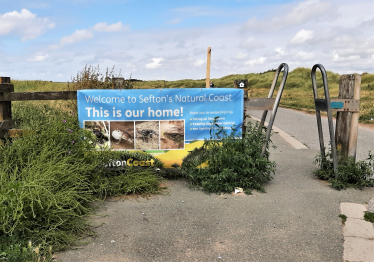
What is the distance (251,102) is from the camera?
6.07 metres

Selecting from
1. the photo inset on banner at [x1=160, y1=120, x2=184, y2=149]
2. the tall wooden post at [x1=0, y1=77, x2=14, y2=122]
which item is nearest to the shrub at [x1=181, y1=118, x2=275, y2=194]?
the photo inset on banner at [x1=160, y1=120, x2=184, y2=149]

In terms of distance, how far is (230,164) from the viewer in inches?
218

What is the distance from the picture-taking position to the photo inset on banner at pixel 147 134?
600 centimetres

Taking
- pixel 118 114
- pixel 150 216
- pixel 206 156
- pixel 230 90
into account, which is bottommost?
pixel 150 216

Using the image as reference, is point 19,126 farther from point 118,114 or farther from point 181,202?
point 181,202

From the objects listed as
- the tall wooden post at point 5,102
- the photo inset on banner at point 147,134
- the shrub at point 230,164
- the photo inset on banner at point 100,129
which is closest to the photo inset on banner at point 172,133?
the photo inset on banner at point 147,134

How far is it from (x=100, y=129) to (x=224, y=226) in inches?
117

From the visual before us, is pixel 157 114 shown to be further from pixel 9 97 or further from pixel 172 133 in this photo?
pixel 9 97

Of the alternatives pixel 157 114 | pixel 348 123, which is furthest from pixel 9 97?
pixel 348 123

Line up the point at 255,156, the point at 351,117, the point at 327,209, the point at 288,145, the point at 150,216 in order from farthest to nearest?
the point at 288,145
the point at 351,117
the point at 255,156
the point at 327,209
the point at 150,216

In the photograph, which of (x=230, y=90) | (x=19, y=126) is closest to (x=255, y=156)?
(x=230, y=90)

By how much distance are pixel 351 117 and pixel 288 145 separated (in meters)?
4.02

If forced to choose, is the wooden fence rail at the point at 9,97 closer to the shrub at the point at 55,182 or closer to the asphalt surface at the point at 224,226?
the shrub at the point at 55,182

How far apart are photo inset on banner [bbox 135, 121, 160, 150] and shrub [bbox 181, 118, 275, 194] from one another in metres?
0.68
